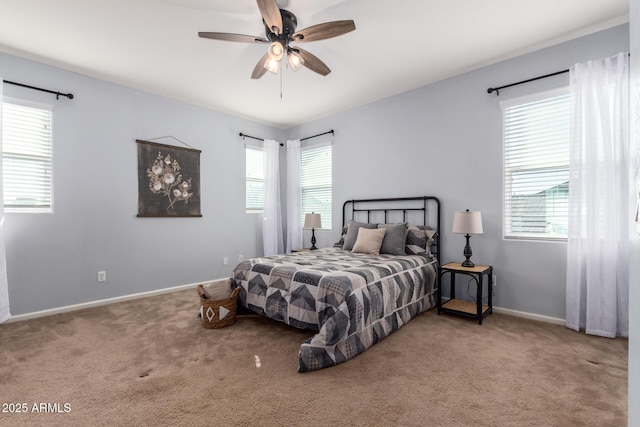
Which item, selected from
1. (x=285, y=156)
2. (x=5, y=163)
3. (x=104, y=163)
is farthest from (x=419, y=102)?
(x=5, y=163)

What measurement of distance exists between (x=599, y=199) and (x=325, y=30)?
9.02 feet

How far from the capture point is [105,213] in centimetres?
359

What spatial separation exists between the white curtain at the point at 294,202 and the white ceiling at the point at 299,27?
1.51 meters

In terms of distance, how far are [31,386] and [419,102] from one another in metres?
4.49

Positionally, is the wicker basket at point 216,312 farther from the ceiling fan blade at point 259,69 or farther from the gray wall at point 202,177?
the ceiling fan blade at point 259,69

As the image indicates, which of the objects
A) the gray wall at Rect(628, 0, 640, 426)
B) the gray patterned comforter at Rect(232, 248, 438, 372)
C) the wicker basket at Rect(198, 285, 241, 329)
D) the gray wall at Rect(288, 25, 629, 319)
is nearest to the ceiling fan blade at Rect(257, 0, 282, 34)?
the gray wall at Rect(628, 0, 640, 426)

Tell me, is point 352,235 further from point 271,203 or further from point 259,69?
point 259,69

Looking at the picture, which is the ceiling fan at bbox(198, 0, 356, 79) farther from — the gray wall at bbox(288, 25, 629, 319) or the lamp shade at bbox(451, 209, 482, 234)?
the lamp shade at bbox(451, 209, 482, 234)

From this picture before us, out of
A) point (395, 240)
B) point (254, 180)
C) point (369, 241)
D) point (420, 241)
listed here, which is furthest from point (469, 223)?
point (254, 180)

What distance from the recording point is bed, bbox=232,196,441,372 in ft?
7.27

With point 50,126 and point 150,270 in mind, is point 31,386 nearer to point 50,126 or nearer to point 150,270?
point 150,270

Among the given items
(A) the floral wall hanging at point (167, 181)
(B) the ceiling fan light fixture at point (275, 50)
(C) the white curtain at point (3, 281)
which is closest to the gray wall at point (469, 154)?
(B) the ceiling fan light fixture at point (275, 50)

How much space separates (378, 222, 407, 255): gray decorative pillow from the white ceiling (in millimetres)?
A: 1849

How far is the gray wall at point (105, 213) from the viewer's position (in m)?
3.14
